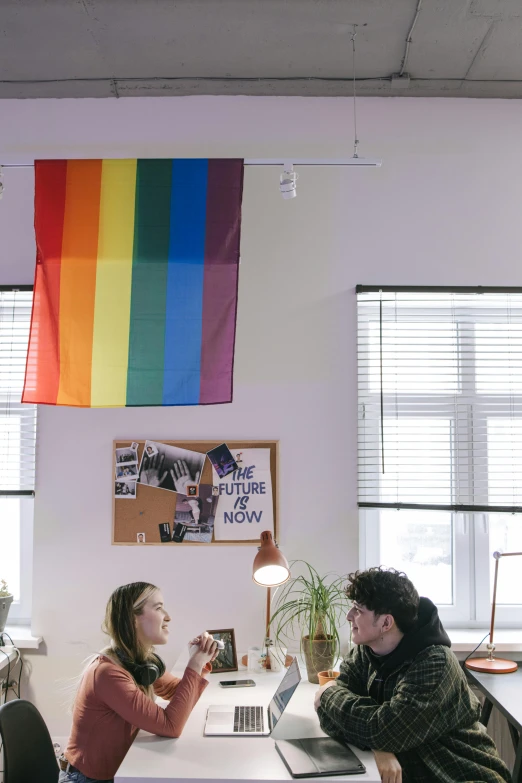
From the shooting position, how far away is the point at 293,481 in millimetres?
3330

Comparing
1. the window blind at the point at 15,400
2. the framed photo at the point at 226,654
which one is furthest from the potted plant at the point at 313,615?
the window blind at the point at 15,400

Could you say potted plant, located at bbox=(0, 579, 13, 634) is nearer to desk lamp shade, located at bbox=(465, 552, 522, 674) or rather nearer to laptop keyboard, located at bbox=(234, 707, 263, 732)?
laptop keyboard, located at bbox=(234, 707, 263, 732)

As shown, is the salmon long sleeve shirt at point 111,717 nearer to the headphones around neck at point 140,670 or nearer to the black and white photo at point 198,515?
the headphones around neck at point 140,670

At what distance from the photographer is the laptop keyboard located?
2.28m

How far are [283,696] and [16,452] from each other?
6.13 feet

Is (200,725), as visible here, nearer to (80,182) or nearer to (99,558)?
(99,558)

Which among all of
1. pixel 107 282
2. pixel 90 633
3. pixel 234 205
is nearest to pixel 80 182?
pixel 107 282

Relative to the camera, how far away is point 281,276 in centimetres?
341

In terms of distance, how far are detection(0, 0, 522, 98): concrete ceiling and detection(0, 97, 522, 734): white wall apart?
4.1 inches

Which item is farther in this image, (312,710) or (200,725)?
(312,710)

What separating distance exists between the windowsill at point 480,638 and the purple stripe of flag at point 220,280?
159 cm

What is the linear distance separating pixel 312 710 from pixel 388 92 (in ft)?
9.29

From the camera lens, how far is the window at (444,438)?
333 cm

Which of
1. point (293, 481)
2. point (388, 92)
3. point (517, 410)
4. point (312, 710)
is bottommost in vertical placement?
point (312, 710)
